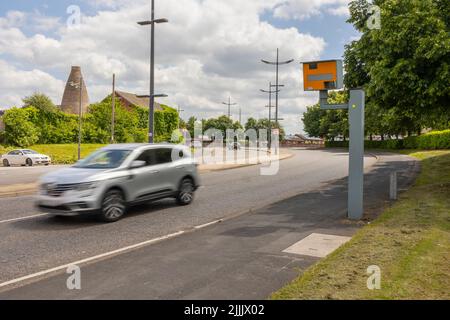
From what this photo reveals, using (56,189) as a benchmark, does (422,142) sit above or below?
above

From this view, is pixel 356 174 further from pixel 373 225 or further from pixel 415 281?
pixel 415 281

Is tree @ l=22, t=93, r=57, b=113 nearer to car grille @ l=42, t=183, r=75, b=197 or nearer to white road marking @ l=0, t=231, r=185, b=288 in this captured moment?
car grille @ l=42, t=183, r=75, b=197

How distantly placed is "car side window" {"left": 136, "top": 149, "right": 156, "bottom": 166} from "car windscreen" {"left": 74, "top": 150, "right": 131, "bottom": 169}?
342mm

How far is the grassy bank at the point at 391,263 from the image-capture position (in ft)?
15.0

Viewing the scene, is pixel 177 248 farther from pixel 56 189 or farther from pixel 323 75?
pixel 323 75

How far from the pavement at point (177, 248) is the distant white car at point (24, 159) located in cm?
2054

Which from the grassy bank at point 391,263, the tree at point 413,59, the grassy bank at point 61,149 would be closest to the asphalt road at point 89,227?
the grassy bank at point 391,263

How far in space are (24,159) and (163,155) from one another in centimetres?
2502

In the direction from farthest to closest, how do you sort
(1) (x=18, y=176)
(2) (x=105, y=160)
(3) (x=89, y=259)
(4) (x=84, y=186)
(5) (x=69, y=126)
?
(5) (x=69, y=126), (1) (x=18, y=176), (2) (x=105, y=160), (4) (x=84, y=186), (3) (x=89, y=259)

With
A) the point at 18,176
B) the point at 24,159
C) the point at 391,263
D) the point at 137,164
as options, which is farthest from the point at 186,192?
the point at 24,159

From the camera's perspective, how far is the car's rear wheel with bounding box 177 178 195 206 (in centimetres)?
1095

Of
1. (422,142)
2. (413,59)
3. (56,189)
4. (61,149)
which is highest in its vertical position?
(413,59)

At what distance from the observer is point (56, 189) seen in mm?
8422
